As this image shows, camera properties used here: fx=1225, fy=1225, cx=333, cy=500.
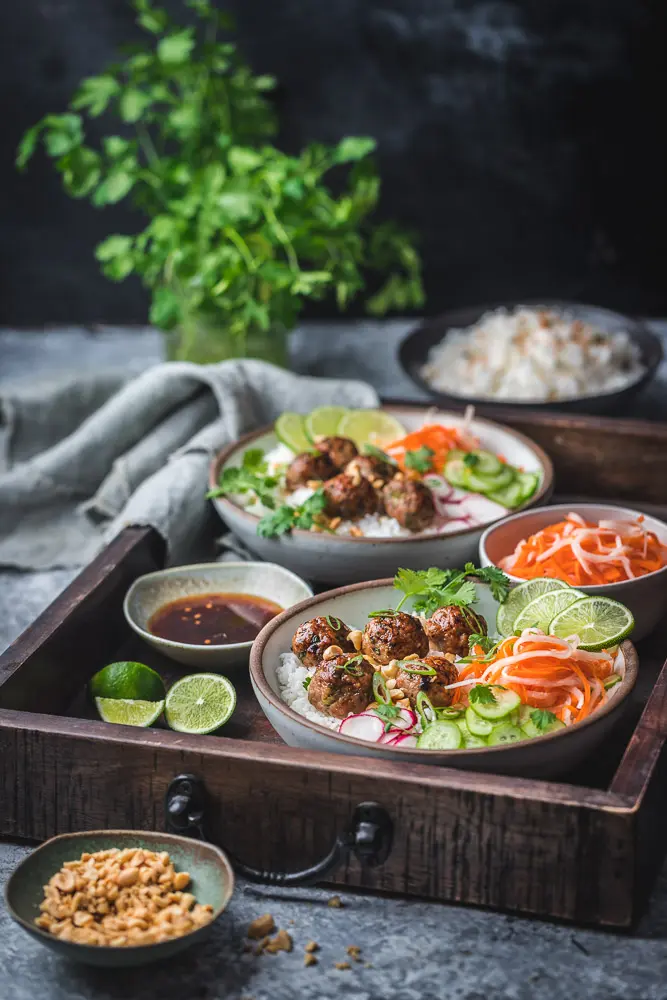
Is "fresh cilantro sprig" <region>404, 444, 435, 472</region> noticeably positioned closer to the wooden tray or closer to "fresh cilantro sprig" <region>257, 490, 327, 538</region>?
"fresh cilantro sprig" <region>257, 490, 327, 538</region>

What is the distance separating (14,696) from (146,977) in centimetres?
66

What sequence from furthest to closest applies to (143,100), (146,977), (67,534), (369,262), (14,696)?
(369,262), (143,100), (67,534), (14,696), (146,977)

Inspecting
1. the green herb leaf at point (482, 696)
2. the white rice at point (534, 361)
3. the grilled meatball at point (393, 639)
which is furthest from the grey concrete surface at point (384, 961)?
the white rice at point (534, 361)

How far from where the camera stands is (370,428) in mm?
3412

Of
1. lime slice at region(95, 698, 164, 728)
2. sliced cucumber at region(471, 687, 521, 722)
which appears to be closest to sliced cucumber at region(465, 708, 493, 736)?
sliced cucumber at region(471, 687, 521, 722)

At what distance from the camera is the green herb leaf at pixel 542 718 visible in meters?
2.13

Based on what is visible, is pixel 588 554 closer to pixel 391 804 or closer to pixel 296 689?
pixel 296 689

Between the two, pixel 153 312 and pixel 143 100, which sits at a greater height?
pixel 143 100

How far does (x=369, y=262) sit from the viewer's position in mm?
4324

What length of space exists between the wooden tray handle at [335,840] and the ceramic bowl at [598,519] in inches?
28.5

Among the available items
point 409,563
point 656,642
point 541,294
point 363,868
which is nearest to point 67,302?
point 541,294

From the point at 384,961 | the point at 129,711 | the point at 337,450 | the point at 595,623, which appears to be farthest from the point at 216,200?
the point at 384,961

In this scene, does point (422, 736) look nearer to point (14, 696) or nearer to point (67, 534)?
point (14, 696)

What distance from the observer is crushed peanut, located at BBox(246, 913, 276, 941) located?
1997 millimetres
